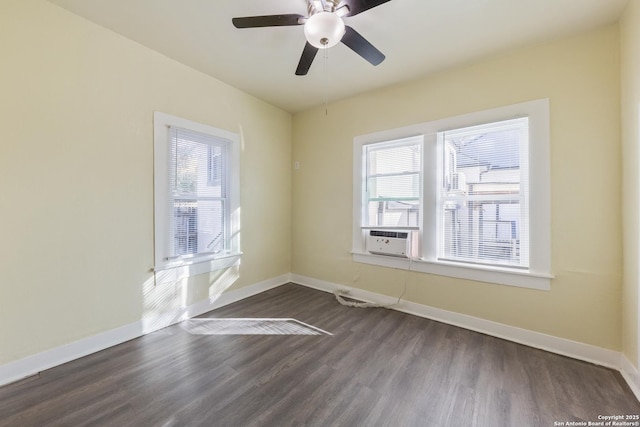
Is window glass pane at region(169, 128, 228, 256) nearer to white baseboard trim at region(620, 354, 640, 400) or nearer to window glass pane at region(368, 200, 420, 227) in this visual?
window glass pane at region(368, 200, 420, 227)

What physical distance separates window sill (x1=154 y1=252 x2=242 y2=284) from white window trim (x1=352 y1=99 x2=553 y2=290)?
5.70ft

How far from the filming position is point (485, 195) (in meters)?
2.49

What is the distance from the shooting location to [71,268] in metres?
1.98

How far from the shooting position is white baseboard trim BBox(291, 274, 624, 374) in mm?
1973

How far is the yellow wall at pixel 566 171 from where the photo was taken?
1.97 metres

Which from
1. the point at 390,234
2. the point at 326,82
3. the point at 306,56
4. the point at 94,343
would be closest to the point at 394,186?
the point at 390,234

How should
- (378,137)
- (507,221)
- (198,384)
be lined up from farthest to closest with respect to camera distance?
(378,137) → (507,221) → (198,384)

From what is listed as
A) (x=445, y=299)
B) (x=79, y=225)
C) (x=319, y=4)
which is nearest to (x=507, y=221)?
(x=445, y=299)

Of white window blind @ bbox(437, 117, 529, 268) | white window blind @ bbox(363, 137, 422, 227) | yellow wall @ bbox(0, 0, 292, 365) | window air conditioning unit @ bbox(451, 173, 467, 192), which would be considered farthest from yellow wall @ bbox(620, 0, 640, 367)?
yellow wall @ bbox(0, 0, 292, 365)

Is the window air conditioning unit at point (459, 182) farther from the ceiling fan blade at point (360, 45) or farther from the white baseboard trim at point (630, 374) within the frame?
the white baseboard trim at point (630, 374)

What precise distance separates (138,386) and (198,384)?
396 mm

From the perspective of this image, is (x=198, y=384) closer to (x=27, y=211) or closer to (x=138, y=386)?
(x=138, y=386)

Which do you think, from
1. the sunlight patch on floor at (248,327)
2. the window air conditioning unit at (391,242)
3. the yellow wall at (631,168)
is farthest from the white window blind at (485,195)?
the sunlight patch on floor at (248,327)

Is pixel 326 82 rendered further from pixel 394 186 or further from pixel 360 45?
pixel 394 186
